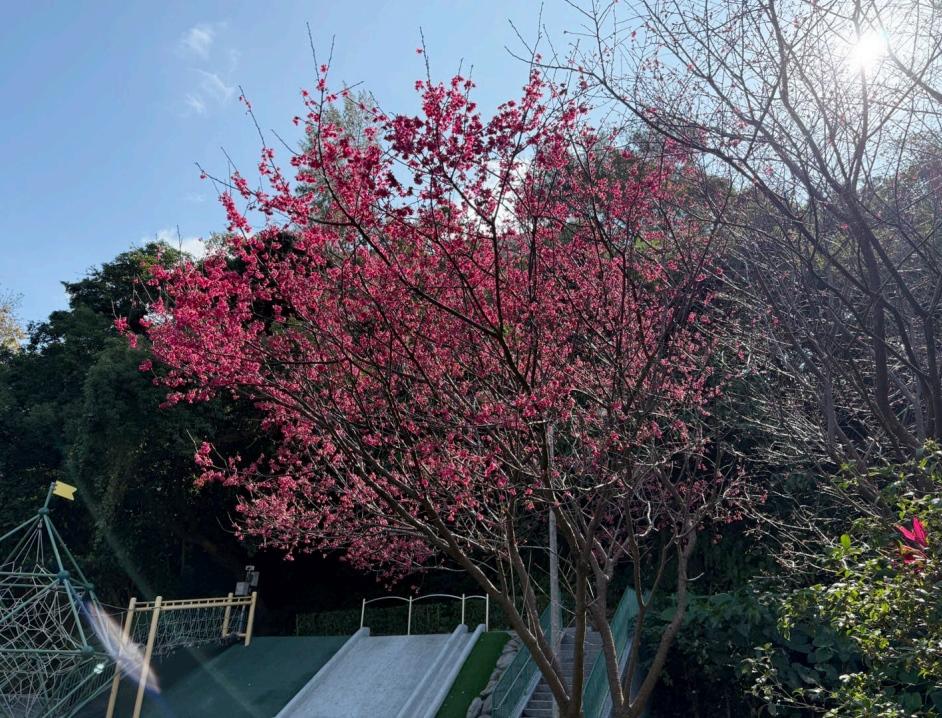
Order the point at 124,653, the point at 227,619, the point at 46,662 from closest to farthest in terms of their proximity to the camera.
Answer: the point at 46,662 → the point at 124,653 → the point at 227,619

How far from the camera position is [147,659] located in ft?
40.9

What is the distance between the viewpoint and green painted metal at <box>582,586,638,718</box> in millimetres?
9008

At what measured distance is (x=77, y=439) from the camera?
1572 centimetres

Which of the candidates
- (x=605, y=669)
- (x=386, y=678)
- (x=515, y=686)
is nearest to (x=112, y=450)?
(x=386, y=678)

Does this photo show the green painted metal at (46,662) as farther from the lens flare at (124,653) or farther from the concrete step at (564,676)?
the concrete step at (564,676)

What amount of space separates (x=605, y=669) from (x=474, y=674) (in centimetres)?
308

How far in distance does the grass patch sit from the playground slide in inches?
4.4

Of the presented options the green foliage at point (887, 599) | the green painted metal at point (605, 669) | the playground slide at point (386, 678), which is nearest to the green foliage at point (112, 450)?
the playground slide at point (386, 678)

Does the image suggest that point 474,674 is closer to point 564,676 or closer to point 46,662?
point 564,676

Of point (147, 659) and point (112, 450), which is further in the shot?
point (112, 450)

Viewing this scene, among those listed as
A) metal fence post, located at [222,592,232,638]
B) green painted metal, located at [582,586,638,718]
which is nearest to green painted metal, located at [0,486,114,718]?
metal fence post, located at [222,592,232,638]

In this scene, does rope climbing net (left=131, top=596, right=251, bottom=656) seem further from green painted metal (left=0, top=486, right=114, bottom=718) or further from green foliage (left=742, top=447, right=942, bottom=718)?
green foliage (left=742, top=447, right=942, bottom=718)

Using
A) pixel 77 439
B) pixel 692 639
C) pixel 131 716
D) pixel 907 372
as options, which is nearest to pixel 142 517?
pixel 77 439

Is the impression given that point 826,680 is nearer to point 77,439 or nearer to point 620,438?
point 620,438
